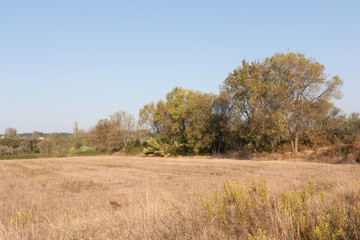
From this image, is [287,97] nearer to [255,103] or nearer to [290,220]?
[255,103]

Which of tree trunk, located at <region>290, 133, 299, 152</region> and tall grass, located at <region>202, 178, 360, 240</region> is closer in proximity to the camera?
tall grass, located at <region>202, 178, 360, 240</region>

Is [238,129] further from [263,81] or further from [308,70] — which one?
[308,70]

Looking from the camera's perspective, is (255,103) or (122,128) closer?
(255,103)

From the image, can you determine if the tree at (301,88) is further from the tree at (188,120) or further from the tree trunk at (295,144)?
the tree at (188,120)

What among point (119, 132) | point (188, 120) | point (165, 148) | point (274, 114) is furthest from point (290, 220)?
point (119, 132)

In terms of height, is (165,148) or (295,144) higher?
(295,144)

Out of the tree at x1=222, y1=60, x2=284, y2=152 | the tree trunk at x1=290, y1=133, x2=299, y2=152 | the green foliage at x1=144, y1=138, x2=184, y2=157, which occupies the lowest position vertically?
the green foliage at x1=144, y1=138, x2=184, y2=157

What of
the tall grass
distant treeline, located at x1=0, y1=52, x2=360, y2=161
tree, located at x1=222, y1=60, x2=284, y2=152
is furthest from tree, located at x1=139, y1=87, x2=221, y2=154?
the tall grass

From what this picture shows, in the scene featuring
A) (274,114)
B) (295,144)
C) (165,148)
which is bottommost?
(165,148)

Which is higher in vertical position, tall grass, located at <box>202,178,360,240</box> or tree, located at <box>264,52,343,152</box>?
tree, located at <box>264,52,343,152</box>

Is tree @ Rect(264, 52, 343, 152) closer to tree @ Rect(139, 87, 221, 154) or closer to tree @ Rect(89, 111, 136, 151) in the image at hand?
tree @ Rect(139, 87, 221, 154)

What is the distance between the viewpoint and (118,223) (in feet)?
17.7

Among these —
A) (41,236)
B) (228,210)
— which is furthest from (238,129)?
(41,236)

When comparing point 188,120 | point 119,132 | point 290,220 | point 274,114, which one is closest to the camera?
point 290,220
